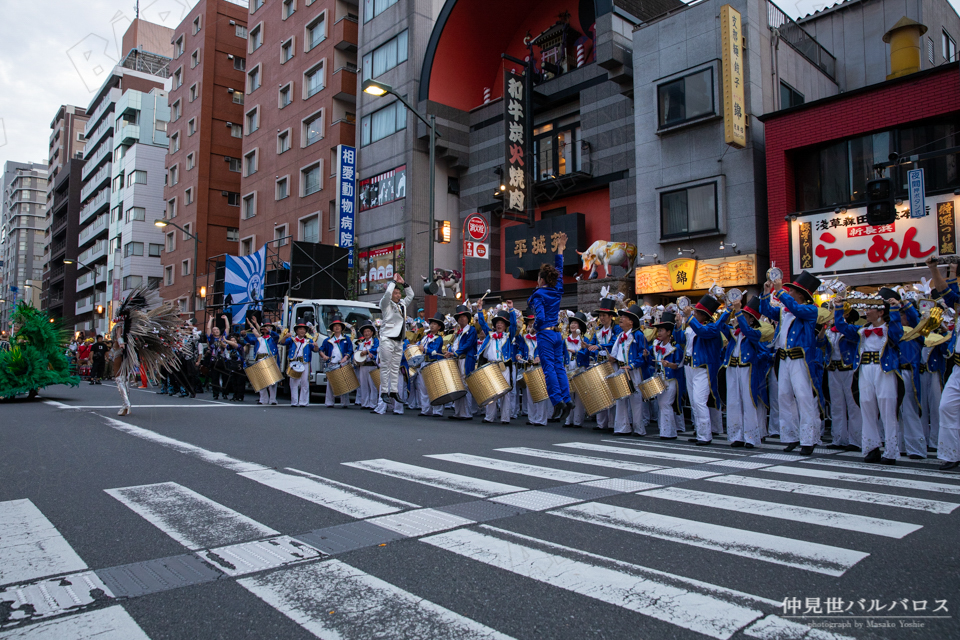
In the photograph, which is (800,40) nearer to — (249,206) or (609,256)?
(609,256)

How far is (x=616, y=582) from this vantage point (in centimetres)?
341

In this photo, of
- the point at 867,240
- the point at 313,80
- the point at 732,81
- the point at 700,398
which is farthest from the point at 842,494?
the point at 313,80

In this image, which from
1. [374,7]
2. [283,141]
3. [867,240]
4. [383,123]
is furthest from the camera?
[283,141]

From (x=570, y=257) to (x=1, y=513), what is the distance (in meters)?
21.2

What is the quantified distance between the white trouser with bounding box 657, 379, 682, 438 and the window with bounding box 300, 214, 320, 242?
2705 centimetres

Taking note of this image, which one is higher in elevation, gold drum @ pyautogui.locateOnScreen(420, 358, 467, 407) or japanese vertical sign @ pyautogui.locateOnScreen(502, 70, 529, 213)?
japanese vertical sign @ pyautogui.locateOnScreen(502, 70, 529, 213)

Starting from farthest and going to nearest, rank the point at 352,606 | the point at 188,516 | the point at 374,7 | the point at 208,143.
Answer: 1. the point at 208,143
2. the point at 374,7
3. the point at 188,516
4. the point at 352,606

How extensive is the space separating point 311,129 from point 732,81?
24.5m

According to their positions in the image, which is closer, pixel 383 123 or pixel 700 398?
pixel 700 398

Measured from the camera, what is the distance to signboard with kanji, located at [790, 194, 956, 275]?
1591 cm

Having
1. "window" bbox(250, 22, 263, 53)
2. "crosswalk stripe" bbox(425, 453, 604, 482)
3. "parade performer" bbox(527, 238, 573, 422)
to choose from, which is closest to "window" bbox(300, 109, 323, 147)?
"window" bbox(250, 22, 263, 53)

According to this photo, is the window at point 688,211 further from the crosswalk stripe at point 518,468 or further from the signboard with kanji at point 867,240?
the crosswalk stripe at point 518,468

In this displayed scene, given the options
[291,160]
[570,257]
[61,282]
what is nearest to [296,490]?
[570,257]

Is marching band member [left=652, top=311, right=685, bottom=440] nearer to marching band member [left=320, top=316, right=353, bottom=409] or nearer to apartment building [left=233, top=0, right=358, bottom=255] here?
marching band member [left=320, top=316, right=353, bottom=409]
